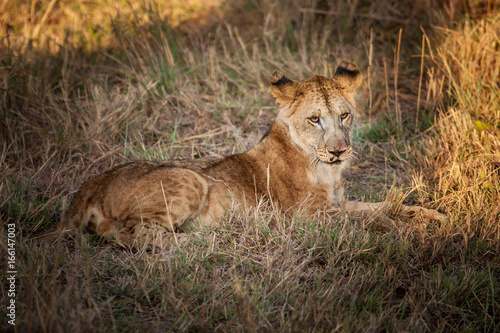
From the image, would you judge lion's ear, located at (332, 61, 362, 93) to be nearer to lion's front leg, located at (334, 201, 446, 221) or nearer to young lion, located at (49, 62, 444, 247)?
young lion, located at (49, 62, 444, 247)

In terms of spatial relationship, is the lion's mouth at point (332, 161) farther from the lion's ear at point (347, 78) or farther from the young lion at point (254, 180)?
the lion's ear at point (347, 78)

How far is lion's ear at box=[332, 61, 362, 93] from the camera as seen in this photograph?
14.4 ft

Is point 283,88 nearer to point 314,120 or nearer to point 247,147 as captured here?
point 314,120

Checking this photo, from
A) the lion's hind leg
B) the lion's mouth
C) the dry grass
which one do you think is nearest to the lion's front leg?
the dry grass

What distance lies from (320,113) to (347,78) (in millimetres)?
555

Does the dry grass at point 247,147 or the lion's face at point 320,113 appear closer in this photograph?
the dry grass at point 247,147

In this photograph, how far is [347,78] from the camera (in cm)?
441

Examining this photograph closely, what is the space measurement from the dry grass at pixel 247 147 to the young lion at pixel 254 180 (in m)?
0.22

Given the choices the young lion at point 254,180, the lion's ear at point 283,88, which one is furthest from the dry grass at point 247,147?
the lion's ear at point 283,88

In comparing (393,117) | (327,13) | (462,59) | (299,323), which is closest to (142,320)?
(299,323)

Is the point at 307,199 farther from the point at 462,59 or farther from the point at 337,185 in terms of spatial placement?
the point at 462,59

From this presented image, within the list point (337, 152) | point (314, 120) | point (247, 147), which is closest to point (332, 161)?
point (337, 152)

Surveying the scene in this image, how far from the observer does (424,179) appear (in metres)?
4.74

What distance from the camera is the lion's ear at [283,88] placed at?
4.27 metres
